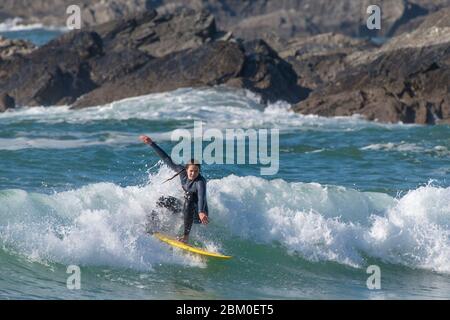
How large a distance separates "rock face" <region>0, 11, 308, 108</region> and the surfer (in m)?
22.3

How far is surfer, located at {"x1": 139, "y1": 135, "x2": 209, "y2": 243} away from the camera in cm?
1445

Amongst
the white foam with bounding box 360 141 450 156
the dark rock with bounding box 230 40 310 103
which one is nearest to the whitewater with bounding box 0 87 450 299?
the white foam with bounding box 360 141 450 156

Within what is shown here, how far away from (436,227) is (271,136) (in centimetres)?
1260

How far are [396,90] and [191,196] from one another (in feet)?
62.2

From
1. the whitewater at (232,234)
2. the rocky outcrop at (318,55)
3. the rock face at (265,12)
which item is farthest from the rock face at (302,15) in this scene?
the whitewater at (232,234)

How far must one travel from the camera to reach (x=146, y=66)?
129 ft

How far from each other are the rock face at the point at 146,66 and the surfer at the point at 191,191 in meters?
22.3

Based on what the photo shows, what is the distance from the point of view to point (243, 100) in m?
36.2

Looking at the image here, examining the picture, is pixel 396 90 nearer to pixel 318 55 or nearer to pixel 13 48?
pixel 318 55

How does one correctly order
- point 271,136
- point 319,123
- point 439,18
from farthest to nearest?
point 439,18
point 319,123
point 271,136

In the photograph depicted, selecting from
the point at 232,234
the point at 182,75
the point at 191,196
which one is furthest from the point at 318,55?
the point at 191,196

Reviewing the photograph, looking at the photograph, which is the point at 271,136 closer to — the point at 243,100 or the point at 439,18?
the point at 243,100

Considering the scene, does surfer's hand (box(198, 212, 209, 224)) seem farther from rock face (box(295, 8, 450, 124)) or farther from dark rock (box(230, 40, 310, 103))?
dark rock (box(230, 40, 310, 103))

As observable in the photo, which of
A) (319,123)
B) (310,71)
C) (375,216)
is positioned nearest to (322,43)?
(310,71)
